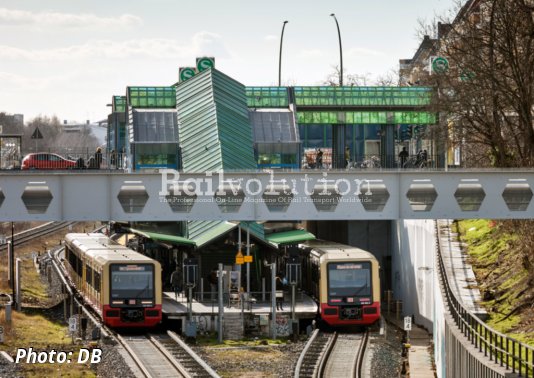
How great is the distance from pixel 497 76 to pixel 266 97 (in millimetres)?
30085

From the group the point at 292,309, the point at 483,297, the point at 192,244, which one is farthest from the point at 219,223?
the point at 483,297

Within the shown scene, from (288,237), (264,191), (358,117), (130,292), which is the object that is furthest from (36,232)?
(264,191)

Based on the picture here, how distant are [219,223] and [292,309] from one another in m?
7.65

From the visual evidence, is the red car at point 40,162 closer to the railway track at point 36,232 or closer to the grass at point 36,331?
the grass at point 36,331

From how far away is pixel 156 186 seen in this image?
32.5 m

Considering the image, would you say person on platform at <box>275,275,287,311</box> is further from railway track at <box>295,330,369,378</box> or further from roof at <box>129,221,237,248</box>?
roof at <box>129,221,237,248</box>

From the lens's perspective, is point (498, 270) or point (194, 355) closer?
point (194, 355)

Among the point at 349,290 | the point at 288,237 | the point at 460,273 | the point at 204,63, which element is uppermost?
the point at 204,63

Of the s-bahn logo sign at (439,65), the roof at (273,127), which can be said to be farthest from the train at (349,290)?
the roof at (273,127)

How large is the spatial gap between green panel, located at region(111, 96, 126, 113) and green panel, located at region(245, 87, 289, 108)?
7566mm

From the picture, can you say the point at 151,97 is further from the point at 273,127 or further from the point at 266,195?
the point at 266,195

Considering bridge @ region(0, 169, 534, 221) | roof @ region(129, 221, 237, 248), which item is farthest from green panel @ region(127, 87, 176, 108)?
bridge @ region(0, 169, 534, 221)

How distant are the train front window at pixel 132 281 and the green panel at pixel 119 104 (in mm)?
32359

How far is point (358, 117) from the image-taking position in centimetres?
7350
